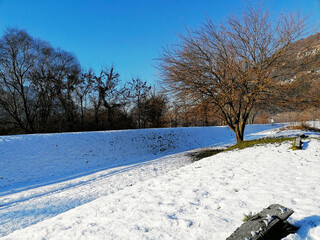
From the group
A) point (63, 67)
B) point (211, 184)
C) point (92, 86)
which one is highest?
point (63, 67)

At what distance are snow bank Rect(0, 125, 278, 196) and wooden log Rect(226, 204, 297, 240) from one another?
885cm

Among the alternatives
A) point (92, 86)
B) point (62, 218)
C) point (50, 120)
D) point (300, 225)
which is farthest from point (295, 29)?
point (50, 120)

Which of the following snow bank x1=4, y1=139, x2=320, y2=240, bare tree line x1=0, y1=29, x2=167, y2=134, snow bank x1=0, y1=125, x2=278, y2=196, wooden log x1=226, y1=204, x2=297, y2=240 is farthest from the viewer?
bare tree line x1=0, y1=29, x2=167, y2=134

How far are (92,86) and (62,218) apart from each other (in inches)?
916

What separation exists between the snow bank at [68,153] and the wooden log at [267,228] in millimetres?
8852

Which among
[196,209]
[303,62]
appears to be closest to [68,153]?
[196,209]

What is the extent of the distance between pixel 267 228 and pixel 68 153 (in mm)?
11552

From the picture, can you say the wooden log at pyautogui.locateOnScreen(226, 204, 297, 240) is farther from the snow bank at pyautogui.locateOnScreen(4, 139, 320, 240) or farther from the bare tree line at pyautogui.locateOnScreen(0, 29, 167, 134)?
the bare tree line at pyautogui.locateOnScreen(0, 29, 167, 134)

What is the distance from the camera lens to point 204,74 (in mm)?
9664

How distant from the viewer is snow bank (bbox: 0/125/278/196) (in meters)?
8.37

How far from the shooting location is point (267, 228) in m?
1.92

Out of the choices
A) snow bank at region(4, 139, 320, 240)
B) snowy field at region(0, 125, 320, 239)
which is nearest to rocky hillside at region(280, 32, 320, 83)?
snowy field at region(0, 125, 320, 239)

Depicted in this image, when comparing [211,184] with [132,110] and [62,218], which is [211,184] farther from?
[132,110]

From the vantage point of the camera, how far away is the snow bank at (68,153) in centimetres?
837
